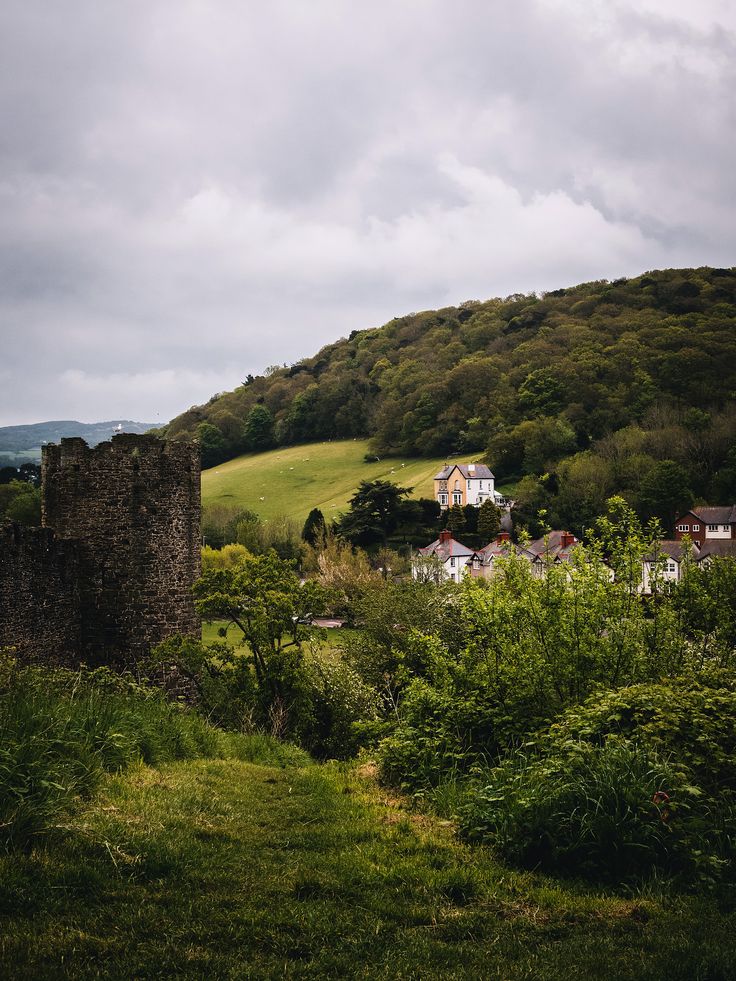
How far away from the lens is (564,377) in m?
97.9

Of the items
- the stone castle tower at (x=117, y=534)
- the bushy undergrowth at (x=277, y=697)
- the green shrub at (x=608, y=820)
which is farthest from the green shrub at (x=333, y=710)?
the green shrub at (x=608, y=820)

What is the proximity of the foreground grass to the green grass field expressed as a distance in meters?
72.0

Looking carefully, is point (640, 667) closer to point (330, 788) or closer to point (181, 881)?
point (330, 788)

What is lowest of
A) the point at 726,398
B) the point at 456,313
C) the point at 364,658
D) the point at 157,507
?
the point at 364,658

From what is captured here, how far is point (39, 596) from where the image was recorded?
12555 mm

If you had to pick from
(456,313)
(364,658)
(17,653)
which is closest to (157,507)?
(17,653)

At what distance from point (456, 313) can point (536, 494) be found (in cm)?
9643

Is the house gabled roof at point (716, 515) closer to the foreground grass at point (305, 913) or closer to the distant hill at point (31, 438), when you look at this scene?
the foreground grass at point (305, 913)

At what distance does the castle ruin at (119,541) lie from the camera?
1399cm

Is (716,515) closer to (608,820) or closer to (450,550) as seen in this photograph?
(450,550)

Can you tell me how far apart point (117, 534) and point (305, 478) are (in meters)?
81.7

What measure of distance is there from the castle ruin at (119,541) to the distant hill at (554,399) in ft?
194

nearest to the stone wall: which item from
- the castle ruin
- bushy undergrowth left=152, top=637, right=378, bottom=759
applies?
the castle ruin

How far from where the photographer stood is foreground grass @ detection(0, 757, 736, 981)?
12.8 feet
